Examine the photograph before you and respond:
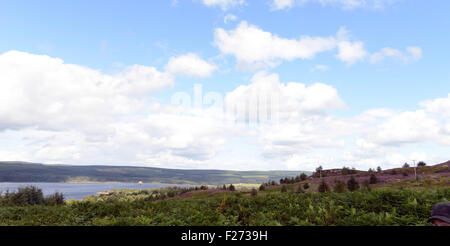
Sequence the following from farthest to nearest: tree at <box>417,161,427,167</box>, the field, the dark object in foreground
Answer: tree at <box>417,161,427,167</box>
the field
the dark object in foreground

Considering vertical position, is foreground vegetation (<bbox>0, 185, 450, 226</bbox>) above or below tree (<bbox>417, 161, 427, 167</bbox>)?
below

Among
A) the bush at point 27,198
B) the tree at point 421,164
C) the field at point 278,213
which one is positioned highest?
the tree at point 421,164

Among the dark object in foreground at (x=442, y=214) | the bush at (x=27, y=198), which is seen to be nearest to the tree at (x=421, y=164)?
the dark object in foreground at (x=442, y=214)

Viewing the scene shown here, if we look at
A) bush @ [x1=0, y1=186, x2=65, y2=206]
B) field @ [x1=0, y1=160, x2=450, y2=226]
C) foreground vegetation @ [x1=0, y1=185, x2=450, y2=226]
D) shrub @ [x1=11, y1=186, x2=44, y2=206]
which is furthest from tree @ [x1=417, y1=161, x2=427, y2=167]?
shrub @ [x1=11, y1=186, x2=44, y2=206]

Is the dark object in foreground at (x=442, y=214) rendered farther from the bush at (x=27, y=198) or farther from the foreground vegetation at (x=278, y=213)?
the bush at (x=27, y=198)

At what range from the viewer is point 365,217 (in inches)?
377

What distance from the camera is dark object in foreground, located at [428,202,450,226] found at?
5156 mm

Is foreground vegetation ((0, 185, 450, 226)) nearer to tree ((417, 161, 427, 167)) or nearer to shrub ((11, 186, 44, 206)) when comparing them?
shrub ((11, 186, 44, 206))

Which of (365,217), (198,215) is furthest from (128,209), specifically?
(365,217)

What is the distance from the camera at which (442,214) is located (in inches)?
207

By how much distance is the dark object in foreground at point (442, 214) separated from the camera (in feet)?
16.9

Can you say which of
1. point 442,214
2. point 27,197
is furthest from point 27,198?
point 442,214
